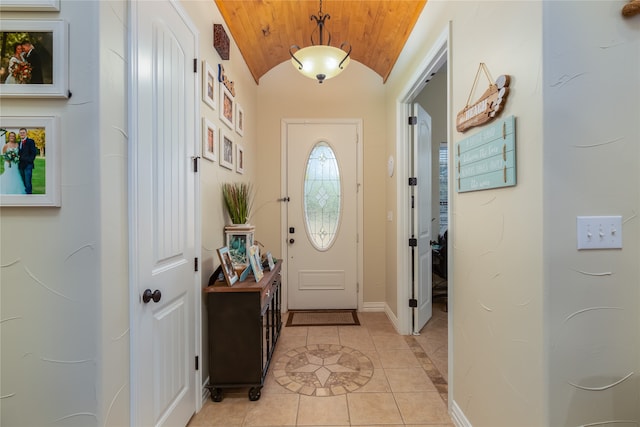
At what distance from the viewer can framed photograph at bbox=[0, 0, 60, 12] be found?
37.4 inches

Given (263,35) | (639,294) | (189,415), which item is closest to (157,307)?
(189,415)

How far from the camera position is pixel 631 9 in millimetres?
966

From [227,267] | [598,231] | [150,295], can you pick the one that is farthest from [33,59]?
[598,231]

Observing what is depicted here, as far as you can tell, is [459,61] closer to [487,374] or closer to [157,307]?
[487,374]

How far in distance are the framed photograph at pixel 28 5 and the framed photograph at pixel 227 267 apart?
1.26 metres

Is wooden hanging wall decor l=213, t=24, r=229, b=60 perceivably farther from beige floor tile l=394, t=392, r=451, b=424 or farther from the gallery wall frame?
beige floor tile l=394, t=392, r=451, b=424

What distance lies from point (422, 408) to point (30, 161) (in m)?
2.29

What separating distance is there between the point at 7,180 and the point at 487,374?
206 centimetres

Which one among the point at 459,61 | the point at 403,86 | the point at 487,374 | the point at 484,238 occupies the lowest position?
the point at 487,374

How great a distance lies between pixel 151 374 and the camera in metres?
1.28

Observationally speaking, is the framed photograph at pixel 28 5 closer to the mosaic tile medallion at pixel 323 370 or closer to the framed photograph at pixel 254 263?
the framed photograph at pixel 254 263

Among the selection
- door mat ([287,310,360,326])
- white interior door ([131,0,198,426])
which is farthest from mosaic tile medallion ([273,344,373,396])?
white interior door ([131,0,198,426])

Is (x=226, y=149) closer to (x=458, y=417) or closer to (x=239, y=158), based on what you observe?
(x=239, y=158)

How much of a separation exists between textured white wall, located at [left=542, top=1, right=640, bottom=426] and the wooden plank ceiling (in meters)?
1.47
